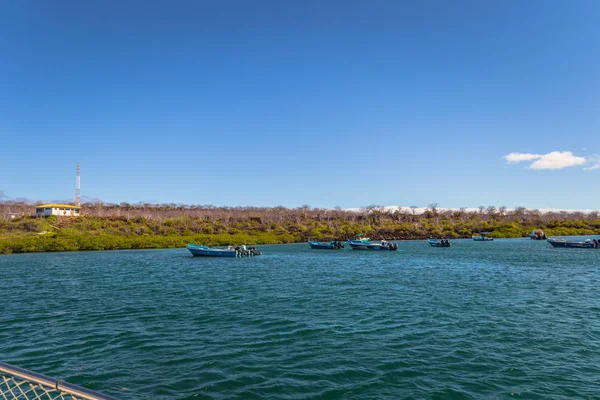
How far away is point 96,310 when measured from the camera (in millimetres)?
Answer: 26219

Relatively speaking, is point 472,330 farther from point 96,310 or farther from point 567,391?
point 96,310

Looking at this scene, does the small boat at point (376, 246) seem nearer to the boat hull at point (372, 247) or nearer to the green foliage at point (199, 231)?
the boat hull at point (372, 247)

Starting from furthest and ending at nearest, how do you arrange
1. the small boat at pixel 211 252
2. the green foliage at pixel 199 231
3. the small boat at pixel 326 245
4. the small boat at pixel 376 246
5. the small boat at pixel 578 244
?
the small boat at pixel 326 245 → the small boat at pixel 578 244 → the small boat at pixel 376 246 → the green foliage at pixel 199 231 → the small boat at pixel 211 252

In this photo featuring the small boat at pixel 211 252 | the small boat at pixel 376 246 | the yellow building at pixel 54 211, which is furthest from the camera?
the yellow building at pixel 54 211

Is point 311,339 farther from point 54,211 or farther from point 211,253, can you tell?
point 54,211

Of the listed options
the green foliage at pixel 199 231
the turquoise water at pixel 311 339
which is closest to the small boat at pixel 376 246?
the green foliage at pixel 199 231

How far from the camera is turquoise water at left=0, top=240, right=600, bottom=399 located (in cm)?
1359

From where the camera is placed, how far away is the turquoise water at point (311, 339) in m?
13.6

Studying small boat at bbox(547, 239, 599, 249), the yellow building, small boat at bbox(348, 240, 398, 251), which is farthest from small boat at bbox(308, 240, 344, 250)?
the yellow building

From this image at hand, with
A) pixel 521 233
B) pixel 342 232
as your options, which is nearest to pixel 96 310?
pixel 342 232

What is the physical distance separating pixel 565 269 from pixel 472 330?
1569 inches

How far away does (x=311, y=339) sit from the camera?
62.0 feet

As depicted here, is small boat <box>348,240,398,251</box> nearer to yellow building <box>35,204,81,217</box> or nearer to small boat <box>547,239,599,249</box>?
small boat <box>547,239,599,249</box>

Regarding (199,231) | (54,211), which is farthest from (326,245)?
(54,211)
